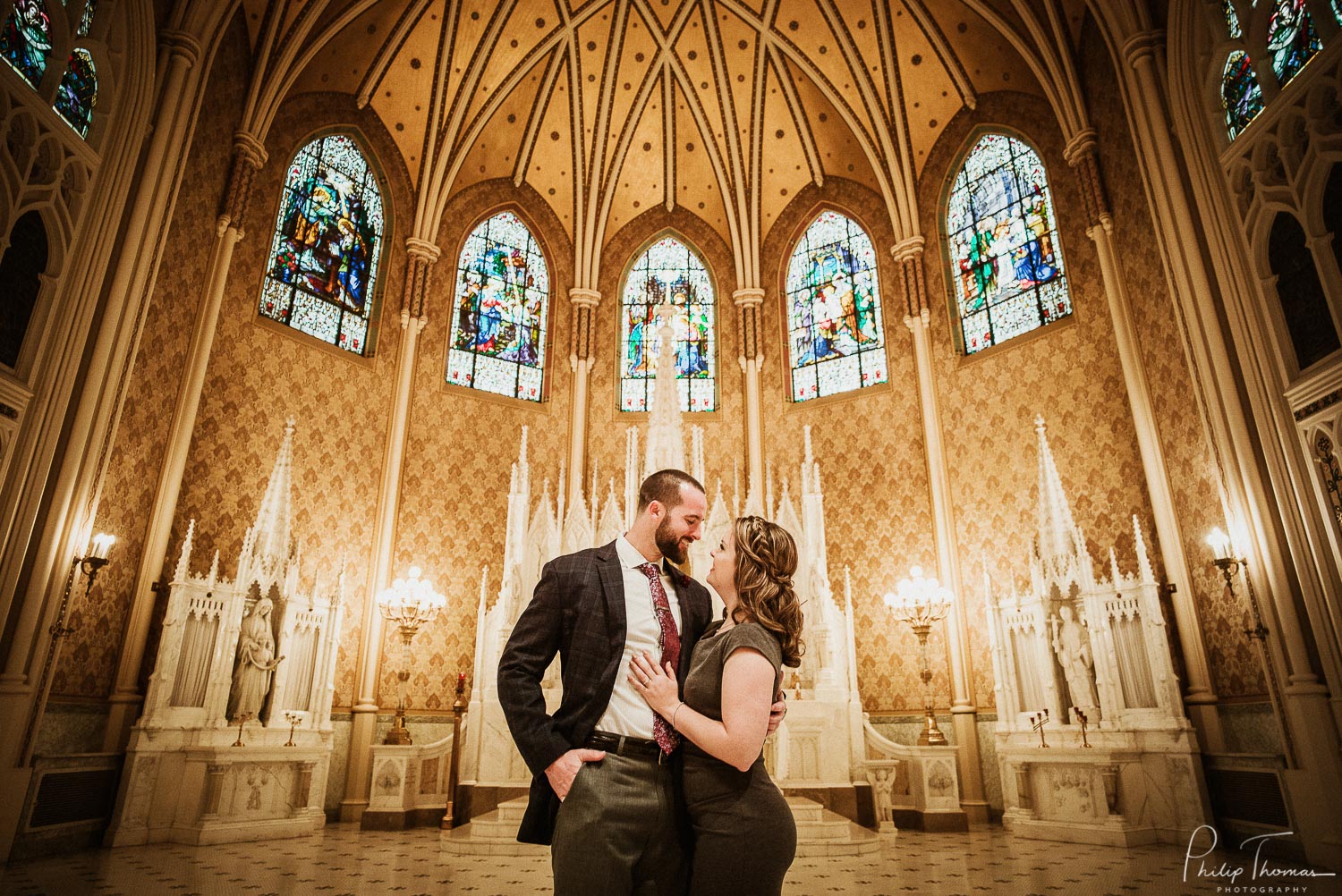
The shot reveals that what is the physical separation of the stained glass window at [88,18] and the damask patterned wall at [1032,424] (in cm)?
1223

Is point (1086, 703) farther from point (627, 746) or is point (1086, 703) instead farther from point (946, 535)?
point (627, 746)

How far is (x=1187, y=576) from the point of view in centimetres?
968

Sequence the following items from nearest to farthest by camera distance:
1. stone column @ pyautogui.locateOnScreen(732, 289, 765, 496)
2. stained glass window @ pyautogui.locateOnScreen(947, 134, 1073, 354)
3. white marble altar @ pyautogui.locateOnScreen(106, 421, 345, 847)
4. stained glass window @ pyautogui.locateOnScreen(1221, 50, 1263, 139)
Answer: stained glass window @ pyautogui.locateOnScreen(1221, 50, 1263, 139)
white marble altar @ pyautogui.locateOnScreen(106, 421, 345, 847)
stained glass window @ pyautogui.locateOnScreen(947, 134, 1073, 354)
stone column @ pyautogui.locateOnScreen(732, 289, 765, 496)

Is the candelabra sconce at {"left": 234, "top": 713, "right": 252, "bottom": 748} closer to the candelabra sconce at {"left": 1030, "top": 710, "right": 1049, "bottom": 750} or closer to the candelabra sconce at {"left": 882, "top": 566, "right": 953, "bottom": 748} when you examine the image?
the candelabra sconce at {"left": 882, "top": 566, "right": 953, "bottom": 748}

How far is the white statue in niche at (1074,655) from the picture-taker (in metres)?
9.91

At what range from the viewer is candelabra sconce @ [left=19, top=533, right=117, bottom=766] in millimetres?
7738

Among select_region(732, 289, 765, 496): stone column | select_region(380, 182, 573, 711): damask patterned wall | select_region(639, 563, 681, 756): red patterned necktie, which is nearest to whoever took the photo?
select_region(639, 563, 681, 756): red patterned necktie

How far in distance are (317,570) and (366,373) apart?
339 centimetres

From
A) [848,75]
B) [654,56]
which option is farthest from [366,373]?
[848,75]

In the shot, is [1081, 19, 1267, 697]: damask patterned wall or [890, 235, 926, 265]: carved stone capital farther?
[890, 235, 926, 265]: carved stone capital

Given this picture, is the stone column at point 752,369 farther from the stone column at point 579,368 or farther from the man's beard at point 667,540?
the man's beard at point 667,540

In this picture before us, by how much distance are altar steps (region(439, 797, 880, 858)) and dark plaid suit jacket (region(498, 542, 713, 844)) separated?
6557 mm

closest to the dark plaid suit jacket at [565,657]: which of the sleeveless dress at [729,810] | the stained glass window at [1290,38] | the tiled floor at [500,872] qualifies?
the sleeveless dress at [729,810]

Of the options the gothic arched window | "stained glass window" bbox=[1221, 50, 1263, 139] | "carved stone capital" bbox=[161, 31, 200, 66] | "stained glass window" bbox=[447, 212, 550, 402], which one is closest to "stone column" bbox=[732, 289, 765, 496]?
"stained glass window" bbox=[447, 212, 550, 402]
